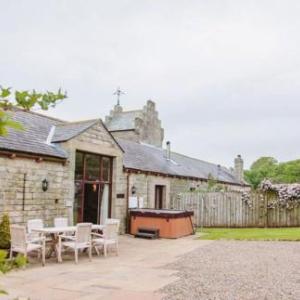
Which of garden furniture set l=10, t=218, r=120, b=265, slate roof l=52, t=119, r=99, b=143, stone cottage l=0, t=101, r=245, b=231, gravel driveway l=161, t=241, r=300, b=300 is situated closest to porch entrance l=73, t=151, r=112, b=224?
stone cottage l=0, t=101, r=245, b=231

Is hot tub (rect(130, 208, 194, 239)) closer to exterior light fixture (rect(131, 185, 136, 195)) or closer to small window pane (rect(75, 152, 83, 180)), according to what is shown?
exterior light fixture (rect(131, 185, 136, 195))

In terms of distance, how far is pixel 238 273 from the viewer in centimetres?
791

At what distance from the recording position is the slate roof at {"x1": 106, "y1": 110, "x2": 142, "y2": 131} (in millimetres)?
28703

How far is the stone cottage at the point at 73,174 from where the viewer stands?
10820 millimetres

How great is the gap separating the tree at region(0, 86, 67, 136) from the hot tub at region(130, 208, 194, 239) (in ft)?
43.7

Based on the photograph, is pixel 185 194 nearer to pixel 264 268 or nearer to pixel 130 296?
pixel 264 268

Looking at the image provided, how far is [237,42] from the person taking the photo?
12469 mm

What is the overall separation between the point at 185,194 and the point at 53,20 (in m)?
12.9

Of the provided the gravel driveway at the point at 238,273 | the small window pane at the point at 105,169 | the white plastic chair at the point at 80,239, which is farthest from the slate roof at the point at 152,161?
the gravel driveway at the point at 238,273

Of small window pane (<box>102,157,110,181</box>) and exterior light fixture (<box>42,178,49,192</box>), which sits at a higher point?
small window pane (<box>102,157,110,181</box>)

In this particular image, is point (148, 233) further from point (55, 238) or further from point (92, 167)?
point (55, 238)

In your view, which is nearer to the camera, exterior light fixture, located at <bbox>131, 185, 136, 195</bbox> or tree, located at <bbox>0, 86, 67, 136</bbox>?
tree, located at <bbox>0, 86, 67, 136</bbox>

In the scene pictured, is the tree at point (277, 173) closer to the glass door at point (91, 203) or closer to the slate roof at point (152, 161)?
the slate roof at point (152, 161)

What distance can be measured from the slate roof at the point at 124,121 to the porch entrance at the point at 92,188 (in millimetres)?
13358
